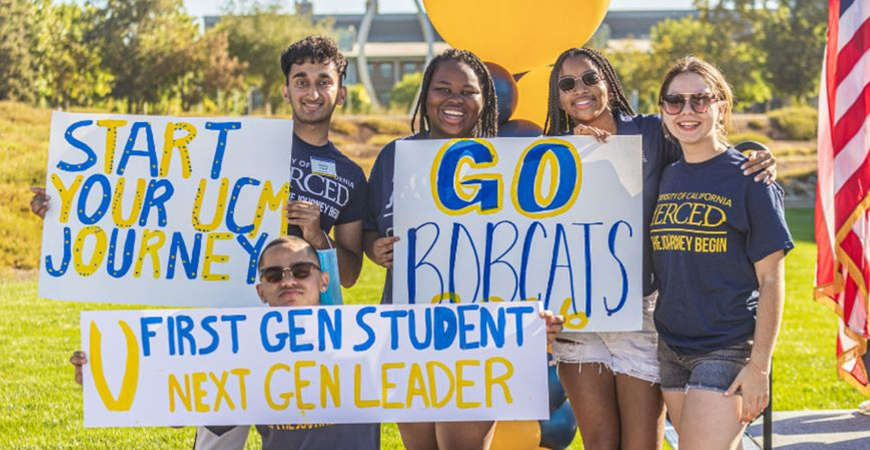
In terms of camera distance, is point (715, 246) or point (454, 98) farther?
point (454, 98)

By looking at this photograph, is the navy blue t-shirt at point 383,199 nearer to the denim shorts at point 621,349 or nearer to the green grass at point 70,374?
the denim shorts at point 621,349

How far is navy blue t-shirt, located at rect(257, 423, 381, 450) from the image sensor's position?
3.37m

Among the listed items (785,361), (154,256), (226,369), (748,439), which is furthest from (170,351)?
(785,361)

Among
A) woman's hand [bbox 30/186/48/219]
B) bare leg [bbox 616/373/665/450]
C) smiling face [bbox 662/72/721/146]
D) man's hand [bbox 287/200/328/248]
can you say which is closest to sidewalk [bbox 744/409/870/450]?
bare leg [bbox 616/373/665/450]

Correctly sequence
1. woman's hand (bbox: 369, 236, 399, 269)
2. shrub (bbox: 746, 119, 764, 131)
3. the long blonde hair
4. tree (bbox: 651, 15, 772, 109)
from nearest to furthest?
the long blonde hair
woman's hand (bbox: 369, 236, 399, 269)
shrub (bbox: 746, 119, 764, 131)
tree (bbox: 651, 15, 772, 109)

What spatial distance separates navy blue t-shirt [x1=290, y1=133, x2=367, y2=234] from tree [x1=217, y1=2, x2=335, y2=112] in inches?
1280

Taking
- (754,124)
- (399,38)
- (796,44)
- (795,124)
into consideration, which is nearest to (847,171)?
(795,124)

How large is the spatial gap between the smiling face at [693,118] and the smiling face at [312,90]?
3.98 feet

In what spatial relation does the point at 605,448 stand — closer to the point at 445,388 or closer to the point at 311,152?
the point at 445,388

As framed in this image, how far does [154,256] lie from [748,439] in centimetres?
343

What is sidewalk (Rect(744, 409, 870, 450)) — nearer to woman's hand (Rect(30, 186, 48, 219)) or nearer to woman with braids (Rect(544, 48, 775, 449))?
woman with braids (Rect(544, 48, 775, 449))

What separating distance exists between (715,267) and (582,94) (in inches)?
31.9

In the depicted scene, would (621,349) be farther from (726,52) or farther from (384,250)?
(726,52)

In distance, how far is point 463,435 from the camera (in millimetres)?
3586
